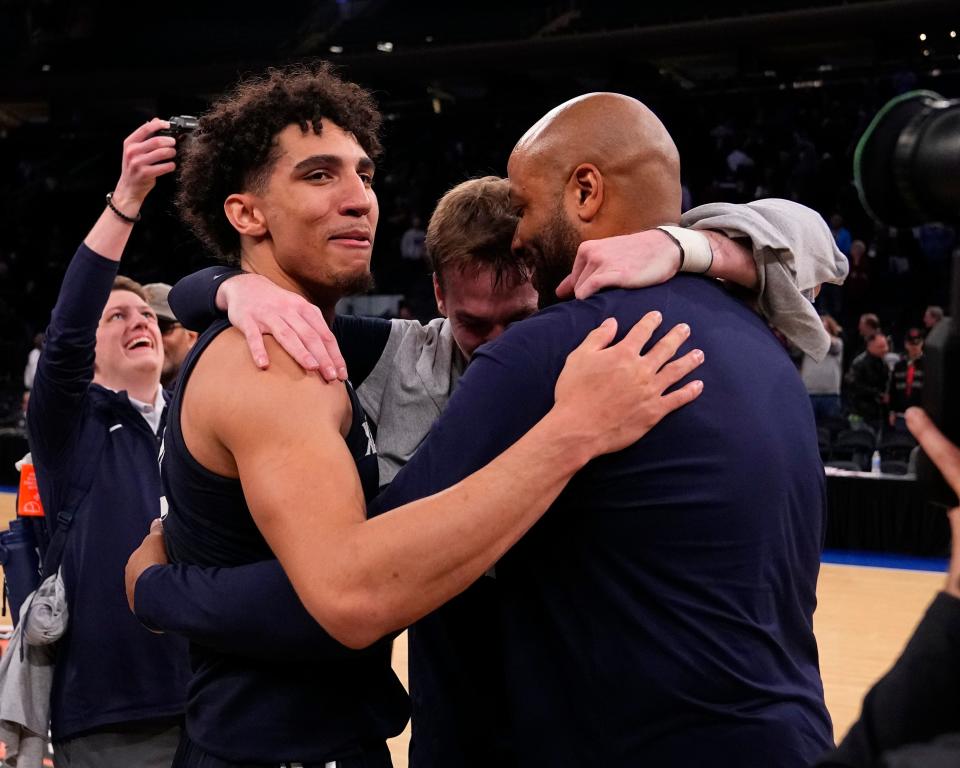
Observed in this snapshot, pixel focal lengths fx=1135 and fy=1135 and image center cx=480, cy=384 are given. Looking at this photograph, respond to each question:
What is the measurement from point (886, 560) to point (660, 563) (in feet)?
22.9

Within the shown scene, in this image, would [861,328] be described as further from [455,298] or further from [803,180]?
[455,298]

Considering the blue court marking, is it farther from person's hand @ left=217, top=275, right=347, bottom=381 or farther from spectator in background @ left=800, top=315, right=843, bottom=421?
person's hand @ left=217, top=275, right=347, bottom=381

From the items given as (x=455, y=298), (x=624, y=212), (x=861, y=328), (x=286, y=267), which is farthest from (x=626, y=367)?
(x=861, y=328)

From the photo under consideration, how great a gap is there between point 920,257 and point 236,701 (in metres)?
12.1

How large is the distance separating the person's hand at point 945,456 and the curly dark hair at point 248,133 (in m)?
1.27

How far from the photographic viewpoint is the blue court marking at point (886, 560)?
7.75 metres

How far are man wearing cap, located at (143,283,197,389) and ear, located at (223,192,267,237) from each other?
176 cm

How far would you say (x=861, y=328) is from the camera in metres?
10.7

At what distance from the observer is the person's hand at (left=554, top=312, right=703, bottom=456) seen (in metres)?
1.55

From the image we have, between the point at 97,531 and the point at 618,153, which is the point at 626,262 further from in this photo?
the point at 97,531

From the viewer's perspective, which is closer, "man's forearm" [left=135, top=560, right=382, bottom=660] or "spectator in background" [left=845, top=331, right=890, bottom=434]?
"man's forearm" [left=135, top=560, right=382, bottom=660]

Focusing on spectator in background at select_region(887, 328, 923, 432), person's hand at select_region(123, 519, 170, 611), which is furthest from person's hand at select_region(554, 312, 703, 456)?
spectator in background at select_region(887, 328, 923, 432)

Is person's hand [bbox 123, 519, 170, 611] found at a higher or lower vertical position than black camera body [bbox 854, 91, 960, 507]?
lower

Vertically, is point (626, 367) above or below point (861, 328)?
above
